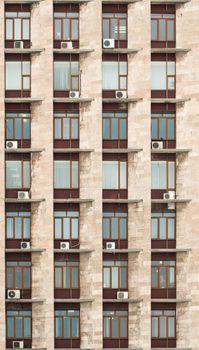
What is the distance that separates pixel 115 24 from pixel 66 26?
2191mm

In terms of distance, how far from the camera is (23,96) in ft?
119

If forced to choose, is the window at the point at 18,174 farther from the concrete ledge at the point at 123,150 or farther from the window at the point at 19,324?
the window at the point at 19,324

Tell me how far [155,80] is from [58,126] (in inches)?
189

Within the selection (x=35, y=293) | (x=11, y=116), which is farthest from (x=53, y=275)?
(x=11, y=116)

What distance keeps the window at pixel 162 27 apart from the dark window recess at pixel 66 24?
3451mm

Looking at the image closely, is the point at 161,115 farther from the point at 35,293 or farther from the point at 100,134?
the point at 35,293

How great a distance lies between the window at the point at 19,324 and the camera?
117 feet

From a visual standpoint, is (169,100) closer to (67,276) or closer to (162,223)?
(162,223)

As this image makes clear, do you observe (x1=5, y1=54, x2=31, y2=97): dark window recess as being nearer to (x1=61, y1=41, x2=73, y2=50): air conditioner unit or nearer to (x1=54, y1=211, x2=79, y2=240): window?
(x1=61, y1=41, x2=73, y2=50): air conditioner unit

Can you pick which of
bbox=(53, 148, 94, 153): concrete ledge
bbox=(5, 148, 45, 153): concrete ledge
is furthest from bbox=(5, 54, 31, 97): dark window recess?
bbox=(53, 148, 94, 153): concrete ledge

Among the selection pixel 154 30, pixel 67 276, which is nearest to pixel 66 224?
pixel 67 276

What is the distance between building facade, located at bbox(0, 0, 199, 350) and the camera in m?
35.7

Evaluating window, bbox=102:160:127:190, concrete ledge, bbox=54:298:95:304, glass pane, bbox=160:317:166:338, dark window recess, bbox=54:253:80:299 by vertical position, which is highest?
window, bbox=102:160:127:190

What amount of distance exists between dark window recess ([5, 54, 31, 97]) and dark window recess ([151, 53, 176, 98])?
557 centimetres
